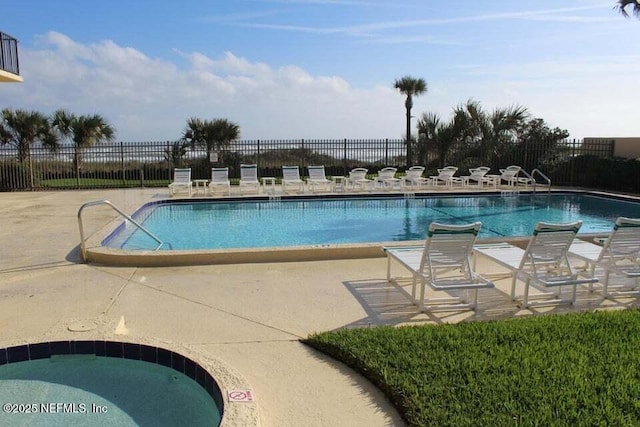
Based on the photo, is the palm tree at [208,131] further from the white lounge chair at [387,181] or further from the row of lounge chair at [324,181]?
the white lounge chair at [387,181]

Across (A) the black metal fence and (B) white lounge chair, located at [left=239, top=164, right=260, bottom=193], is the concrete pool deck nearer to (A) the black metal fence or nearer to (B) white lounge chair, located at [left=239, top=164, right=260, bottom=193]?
(B) white lounge chair, located at [left=239, top=164, right=260, bottom=193]

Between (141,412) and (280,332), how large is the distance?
134cm

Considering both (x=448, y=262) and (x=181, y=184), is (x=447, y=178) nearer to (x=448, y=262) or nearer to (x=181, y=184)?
(x=181, y=184)

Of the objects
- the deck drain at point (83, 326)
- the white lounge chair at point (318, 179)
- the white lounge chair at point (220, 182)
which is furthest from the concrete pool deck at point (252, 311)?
the white lounge chair at point (318, 179)

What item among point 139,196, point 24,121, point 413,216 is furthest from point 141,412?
point 24,121

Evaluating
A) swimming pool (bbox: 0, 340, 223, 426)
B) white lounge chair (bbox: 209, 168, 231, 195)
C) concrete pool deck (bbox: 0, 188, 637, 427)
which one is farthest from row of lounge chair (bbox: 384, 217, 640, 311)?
white lounge chair (bbox: 209, 168, 231, 195)

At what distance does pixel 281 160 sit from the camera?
20797mm

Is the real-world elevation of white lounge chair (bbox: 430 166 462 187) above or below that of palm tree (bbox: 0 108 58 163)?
below

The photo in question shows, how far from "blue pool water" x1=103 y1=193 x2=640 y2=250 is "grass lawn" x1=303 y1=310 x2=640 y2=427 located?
225 inches

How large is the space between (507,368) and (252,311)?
2466mm

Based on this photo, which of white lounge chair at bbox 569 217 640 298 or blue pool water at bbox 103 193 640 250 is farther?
blue pool water at bbox 103 193 640 250

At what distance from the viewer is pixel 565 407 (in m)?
3.14

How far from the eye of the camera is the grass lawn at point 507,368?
307cm

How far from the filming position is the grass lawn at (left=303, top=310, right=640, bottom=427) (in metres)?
3.07
